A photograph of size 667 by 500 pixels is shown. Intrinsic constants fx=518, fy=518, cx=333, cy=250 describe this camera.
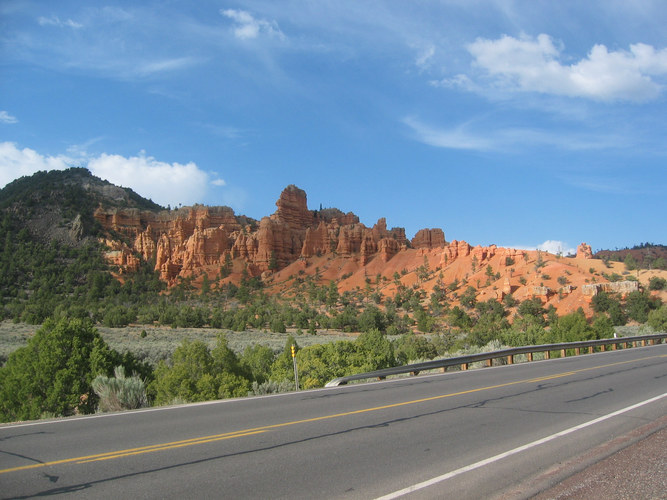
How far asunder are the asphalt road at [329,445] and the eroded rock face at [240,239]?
98896 millimetres

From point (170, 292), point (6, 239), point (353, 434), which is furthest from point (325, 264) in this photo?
point (353, 434)

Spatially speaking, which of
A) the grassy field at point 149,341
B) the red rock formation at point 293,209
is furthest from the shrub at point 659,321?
the red rock formation at point 293,209

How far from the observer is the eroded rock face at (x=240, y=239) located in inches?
4540

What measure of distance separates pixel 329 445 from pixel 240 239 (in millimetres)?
118241

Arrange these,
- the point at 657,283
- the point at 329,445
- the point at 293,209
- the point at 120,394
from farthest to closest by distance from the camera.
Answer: the point at 293,209 → the point at 657,283 → the point at 120,394 → the point at 329,445

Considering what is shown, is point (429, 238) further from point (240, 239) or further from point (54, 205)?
point (54, 205)

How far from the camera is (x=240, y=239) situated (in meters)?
123

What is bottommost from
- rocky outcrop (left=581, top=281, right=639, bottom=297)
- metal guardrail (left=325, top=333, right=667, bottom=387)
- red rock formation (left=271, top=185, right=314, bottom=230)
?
metal guardrail (left=325, top=333, right=667, bottom=387)

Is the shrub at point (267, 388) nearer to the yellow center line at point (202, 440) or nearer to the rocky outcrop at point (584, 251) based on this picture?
the yellow center line at point (202, 440)

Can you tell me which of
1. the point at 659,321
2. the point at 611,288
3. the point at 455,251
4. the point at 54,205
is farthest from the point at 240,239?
the point at 659,321

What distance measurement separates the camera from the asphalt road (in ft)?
17.1

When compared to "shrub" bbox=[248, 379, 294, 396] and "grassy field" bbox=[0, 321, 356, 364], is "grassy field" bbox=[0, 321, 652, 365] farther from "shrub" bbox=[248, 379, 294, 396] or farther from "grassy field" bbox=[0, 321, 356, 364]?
"shrub" bbox=[248, 379, 294, 396]

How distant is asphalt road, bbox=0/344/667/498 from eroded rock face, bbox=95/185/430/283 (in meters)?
98.9

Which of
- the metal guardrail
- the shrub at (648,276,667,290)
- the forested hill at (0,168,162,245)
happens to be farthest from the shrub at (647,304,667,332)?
the forested hill at (0,168,162,245)
